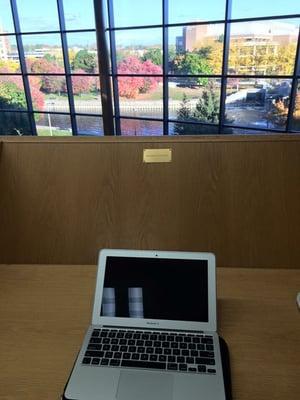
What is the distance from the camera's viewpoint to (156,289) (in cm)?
69

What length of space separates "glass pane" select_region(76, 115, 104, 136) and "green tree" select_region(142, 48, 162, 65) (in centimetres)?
126

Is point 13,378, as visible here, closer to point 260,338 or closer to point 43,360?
point 43,360

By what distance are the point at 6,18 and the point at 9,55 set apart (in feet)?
1.83

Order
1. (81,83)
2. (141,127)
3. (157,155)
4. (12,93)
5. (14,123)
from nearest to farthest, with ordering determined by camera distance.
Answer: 1. (157,155)
2. (141,127)
3. (81,83)
4. (12,93)
5. (14,123)

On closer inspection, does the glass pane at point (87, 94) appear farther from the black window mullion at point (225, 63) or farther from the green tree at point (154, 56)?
the black window mullion at point (225, 63)

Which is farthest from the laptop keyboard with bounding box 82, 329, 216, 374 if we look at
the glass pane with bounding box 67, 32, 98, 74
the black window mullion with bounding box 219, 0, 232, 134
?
the glass pane with bounding box 67, 32, 98, 74

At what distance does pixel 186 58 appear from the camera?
15.3ft

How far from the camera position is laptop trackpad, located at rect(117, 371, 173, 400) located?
1.72ft

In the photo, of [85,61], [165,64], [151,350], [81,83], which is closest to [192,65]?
[165,64]

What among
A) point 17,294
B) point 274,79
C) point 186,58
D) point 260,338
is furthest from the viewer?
point 186,58

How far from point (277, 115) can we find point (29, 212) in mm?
4277

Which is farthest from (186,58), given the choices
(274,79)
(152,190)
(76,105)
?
(152,190)

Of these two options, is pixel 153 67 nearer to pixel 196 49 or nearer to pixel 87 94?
pixel 196 49

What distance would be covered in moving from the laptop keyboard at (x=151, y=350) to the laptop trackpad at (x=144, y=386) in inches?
0.6
